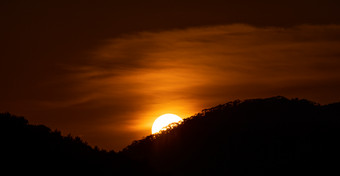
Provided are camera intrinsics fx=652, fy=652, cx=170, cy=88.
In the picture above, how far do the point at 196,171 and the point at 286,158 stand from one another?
10.8 feet

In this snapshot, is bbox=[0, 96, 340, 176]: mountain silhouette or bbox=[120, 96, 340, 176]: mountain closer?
bbox=[0, 96, 340, 176]: mountain silhouette

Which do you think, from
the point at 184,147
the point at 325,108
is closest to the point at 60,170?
the point at 184,147

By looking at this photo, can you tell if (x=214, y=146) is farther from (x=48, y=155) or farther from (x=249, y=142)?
(x=48, y=155)

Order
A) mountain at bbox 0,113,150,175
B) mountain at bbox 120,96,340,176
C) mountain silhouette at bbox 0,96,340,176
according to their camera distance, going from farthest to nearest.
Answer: mountain at bbox 120,96,340,176 < mountain silhouette at bbox 0,96,340,176 < mountain at bbox 0,113,150,175

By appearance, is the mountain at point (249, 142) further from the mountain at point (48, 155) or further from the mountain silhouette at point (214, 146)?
the mountain at point (48, 155)

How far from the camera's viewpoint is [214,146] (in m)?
25.1

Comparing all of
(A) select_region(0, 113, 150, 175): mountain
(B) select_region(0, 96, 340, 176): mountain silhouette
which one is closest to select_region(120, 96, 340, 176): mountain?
(B) select_region(0, 96, 340, 176): mountain silhouette

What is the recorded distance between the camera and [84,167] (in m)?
17.9

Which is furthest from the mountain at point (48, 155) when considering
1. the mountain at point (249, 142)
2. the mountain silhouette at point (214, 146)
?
the mountain at point (249, 142)

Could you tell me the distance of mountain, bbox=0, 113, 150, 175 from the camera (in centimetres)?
1692

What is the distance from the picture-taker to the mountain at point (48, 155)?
1692 cm

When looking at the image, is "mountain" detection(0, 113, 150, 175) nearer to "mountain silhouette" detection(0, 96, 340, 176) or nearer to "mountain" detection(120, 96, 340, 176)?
"mountain silhouette" detection(0, 96, 340, 176)

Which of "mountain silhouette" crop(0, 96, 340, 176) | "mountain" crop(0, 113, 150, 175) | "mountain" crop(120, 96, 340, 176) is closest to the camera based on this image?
"mountain" crop(0, 113, 150, 175)

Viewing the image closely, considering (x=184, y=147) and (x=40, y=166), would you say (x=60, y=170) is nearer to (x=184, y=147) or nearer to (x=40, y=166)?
(x=40, y=166)
